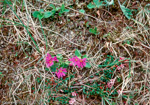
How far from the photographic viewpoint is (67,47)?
194 cm

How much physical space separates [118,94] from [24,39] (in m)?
1.28

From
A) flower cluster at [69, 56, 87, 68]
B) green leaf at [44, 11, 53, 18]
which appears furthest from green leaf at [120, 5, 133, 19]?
green leaf at [44, 11, 53, 18]

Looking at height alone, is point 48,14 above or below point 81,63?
above

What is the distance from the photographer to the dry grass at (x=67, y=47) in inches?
73.9

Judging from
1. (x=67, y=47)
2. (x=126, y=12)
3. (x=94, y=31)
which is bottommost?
(x=67, y=47)

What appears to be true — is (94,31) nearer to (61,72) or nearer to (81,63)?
(81,63)

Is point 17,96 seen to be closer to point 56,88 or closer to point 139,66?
point 56,88

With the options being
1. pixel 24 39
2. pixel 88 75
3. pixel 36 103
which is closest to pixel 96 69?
pixel 88 75

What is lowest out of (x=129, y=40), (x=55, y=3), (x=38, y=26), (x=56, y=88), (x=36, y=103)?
(x=36, y=103)

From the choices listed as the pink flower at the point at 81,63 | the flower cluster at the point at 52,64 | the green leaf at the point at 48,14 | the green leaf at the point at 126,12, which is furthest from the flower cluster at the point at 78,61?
the green leaf at the point at 126,12

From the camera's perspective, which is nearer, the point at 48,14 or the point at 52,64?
the point at 52,64

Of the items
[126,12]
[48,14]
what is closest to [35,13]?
[48,14]

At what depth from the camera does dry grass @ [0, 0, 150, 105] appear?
1.88m

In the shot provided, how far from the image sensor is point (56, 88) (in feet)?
6.10
